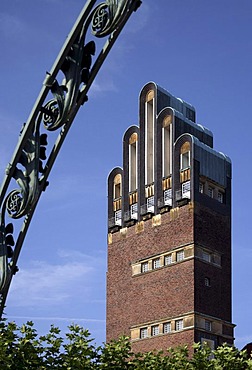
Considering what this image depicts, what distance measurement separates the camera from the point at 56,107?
488 cm

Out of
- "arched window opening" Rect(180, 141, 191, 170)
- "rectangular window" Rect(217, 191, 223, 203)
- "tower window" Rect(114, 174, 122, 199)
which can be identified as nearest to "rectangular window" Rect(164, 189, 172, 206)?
"arched window opening" Rect(180, 141, 191, 170)

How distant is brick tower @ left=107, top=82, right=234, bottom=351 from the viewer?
168 ft

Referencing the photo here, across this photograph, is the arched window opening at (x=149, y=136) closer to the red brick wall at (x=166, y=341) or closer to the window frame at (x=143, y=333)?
the window frame at (x=143, y=333)

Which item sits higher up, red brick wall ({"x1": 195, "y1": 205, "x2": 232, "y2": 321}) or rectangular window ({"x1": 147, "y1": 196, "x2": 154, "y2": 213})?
rectangular window ({"x1": 147, "y1": 196, "x2": 154, "y2": 213})

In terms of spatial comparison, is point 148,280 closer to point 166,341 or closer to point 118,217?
point 166,341

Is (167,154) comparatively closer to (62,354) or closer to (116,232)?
(116,232)

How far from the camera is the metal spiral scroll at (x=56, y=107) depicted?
481cm

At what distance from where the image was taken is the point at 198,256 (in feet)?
168

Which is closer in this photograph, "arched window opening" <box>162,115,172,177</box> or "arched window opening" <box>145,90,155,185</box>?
"arched window opening" <box>162,115,172,177</box>

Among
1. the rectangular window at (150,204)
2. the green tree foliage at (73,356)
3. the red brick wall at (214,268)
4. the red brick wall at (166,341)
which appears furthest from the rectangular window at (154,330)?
the green tree foliage at (73,356)

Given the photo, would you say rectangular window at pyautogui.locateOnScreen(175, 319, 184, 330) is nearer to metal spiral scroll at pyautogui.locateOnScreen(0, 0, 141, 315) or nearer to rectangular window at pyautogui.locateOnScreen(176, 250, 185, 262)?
rectangular window at pyautogui.locateOnScreen(176, 250, 185, 262)

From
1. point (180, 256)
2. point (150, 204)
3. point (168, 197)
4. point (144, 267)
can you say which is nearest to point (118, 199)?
point (150, 204)

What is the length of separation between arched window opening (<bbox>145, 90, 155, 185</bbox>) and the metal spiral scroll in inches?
1973

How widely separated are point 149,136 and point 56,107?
51.3 metres
